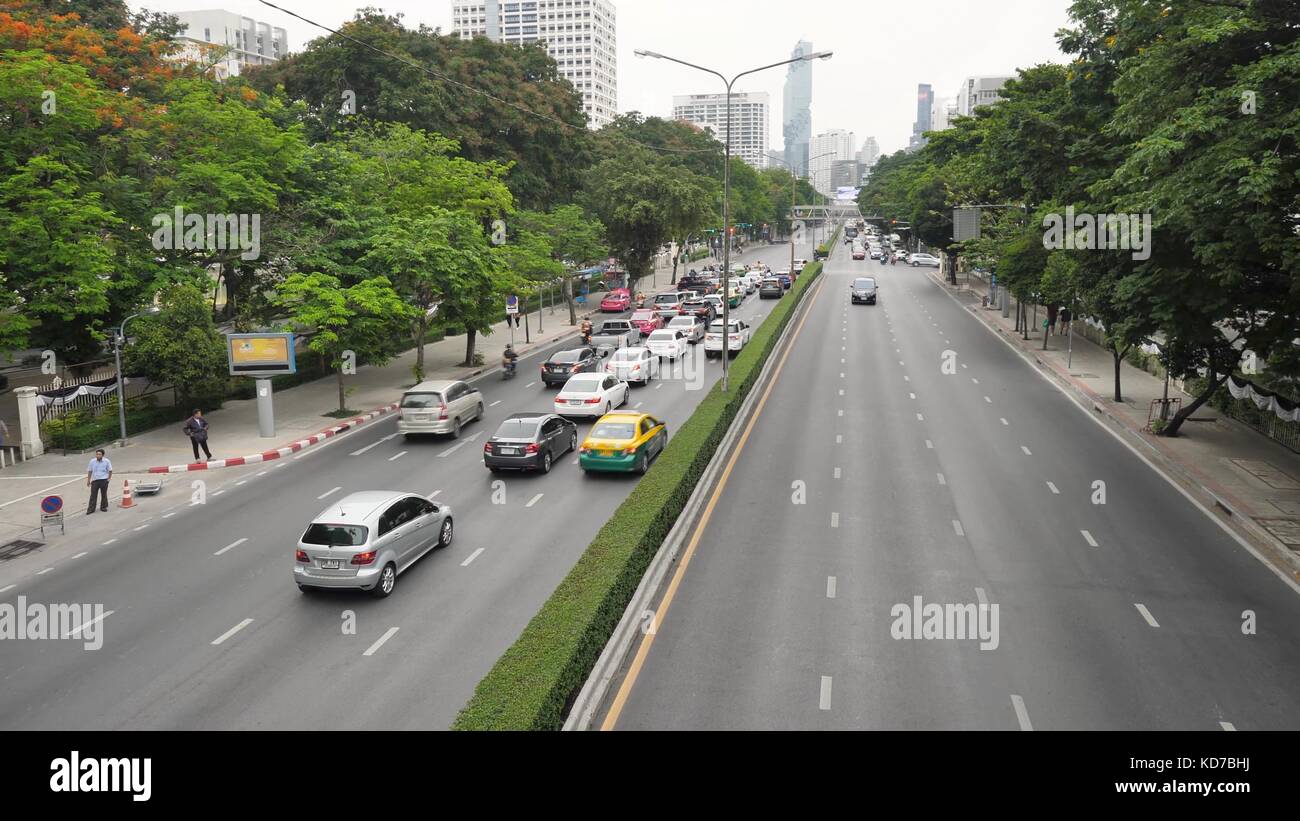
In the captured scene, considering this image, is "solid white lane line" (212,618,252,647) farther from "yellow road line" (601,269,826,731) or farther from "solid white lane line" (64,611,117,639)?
"yellow road line" (601,269,826,731)

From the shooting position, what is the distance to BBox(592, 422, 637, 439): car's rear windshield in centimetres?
2220

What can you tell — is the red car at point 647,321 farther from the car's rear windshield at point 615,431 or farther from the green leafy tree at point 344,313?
the car's rear windshield at point 615,431

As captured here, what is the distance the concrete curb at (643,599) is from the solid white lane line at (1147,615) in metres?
7.60

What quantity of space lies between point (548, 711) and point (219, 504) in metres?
14.7

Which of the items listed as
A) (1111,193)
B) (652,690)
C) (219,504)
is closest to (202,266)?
(219,504)

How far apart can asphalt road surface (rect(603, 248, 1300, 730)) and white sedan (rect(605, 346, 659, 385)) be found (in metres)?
8.28

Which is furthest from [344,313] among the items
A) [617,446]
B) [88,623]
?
[88,623]

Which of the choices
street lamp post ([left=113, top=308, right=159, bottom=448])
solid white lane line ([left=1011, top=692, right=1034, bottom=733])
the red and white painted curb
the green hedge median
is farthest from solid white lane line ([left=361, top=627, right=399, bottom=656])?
street lamp post ([left=113, top=308, right=159, bottom=448])

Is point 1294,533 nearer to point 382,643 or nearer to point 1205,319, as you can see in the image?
point 1205,319

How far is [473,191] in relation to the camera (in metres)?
41.2

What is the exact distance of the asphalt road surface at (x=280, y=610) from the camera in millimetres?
11648

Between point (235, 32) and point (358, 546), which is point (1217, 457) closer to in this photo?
point (358, 546)

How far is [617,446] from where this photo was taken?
2195 centimetres

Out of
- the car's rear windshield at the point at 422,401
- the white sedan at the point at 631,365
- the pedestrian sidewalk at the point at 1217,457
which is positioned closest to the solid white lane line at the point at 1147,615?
the pedestrian sidewalk at the point at 1217,457
